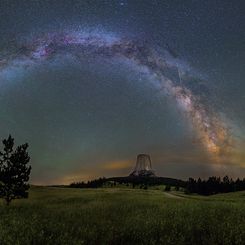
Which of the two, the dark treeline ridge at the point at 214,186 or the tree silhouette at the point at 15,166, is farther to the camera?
the dark treeline ridge at the point at 214,186

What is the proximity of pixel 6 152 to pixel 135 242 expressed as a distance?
25.4 m

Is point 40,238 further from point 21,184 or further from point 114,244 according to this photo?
point 21,184

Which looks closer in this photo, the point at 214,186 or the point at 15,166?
the point at 15,166

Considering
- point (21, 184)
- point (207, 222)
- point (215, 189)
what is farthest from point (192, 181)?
point (207, 222)

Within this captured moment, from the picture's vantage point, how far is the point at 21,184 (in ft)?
116

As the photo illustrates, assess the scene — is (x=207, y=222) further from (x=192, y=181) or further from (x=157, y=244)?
(x=192, y=181)

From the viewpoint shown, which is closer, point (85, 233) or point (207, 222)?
point (85, 233)

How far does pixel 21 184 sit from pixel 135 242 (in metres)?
26.1

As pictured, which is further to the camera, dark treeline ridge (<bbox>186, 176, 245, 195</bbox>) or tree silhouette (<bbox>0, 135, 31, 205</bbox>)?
dark treeline ridge (<bbox>186, 176, 245, 195</bbox>)

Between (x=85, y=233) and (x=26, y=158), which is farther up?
A: (x=26, y=158)

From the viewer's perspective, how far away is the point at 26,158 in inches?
1356

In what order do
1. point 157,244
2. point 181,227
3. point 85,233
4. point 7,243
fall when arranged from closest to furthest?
point 7,243 < point 157,244 < point 85,233 < point 181,227

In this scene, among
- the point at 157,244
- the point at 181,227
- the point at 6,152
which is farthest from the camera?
the point at 6,152

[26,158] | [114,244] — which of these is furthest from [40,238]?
[26,158]
